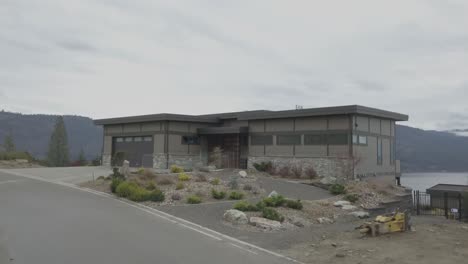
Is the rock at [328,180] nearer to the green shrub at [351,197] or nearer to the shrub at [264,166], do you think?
the green shrub at [351,197]

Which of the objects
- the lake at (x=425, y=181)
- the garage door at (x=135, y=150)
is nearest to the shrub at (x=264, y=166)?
the garage door at (x=135, y=150)

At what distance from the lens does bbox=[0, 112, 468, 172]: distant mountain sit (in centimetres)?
10756

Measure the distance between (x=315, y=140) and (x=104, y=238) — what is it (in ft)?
66.3

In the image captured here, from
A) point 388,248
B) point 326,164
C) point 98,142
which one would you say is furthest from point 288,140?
point 98,142

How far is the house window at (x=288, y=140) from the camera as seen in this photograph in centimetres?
2986

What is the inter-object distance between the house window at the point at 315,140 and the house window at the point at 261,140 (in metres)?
3.13

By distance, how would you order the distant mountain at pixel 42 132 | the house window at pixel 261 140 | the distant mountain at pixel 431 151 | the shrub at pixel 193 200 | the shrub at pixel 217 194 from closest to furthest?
the shrub at pixel 193 200 → the shrub at pixel 217 194 → the house window at pixel 261 140 → the distant mountain at pixel 431 151 → the distant mountain at pixel 42 132

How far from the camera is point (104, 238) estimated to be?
35.0ft

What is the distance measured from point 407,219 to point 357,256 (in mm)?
4155

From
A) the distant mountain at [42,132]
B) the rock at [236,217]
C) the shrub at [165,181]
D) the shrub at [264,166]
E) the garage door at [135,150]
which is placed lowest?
the rock at [236,217]

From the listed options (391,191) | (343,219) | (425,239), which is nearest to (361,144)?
(391,191)

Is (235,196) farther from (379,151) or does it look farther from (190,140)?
(190,140)

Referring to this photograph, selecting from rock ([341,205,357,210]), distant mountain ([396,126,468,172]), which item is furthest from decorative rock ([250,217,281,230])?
distant mountain ([396,126,468,172])

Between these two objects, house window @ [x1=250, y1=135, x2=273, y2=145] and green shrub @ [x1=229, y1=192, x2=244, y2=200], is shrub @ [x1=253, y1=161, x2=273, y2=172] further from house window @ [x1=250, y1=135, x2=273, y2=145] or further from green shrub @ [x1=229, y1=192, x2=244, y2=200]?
green shrub @ [x1=229, y1=192, x2=244, y2=200]
